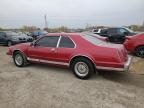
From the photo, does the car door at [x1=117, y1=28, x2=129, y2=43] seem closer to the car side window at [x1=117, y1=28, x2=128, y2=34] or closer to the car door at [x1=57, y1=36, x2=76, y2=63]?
the car side window at [x1=117, y1=28, x2=128, y2=34]

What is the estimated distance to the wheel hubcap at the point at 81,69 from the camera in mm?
5773

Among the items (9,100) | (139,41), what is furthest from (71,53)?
(139,41)

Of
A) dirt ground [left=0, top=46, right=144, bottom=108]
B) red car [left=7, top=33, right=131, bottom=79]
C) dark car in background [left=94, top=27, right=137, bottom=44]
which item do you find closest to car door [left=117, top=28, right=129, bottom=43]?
dark car in background [left=94, top=27, right=137, bottom=44]

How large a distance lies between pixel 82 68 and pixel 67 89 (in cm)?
109

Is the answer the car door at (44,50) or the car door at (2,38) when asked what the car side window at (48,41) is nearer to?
the car door at (44,50)

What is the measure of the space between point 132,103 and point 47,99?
6.59ft

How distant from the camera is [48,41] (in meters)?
6.65

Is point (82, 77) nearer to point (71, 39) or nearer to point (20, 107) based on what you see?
point (71, 39)

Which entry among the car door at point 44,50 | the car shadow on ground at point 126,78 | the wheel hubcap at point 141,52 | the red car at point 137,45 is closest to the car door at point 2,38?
the car door at point 44,50

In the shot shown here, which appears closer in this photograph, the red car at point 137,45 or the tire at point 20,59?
the tire at point 20,59

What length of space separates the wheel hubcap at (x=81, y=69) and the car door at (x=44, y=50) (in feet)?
3.05

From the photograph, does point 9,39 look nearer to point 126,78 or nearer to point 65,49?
point 65,49

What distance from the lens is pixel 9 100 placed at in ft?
14.3

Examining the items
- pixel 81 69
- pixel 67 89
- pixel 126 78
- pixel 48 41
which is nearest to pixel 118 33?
pixel 126 78
